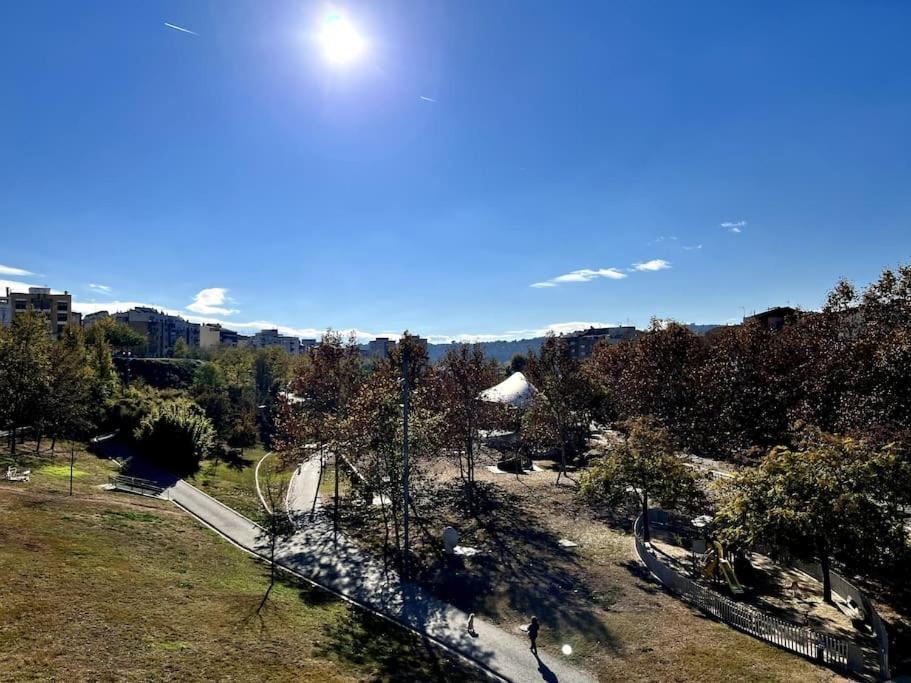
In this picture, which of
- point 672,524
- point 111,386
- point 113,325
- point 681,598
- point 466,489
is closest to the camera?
point 681,598

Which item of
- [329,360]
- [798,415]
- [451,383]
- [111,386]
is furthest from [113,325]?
[798,415]

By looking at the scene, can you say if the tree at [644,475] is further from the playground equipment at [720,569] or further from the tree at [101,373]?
the tree at [101,373]

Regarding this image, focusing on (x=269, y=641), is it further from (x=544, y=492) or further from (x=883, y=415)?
(x=883, y=415)

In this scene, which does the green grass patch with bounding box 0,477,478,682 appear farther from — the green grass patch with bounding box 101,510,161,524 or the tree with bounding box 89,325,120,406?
the tree with bounding box 89,325,120,406

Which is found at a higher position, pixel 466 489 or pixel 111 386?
pixel 111 386

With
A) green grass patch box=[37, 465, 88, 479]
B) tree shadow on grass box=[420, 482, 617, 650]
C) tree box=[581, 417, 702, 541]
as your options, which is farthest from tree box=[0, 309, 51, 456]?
tree box=[581, 417, 702, 541]

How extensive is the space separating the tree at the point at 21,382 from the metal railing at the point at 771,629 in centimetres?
4219

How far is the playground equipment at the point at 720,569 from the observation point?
19.7 meters

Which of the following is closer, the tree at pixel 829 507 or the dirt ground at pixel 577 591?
the dirt ground at pixel 577 591

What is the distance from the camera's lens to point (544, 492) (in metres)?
36.3

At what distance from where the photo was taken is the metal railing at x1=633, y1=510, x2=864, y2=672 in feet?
45.8

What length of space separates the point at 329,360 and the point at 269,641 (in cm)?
2547

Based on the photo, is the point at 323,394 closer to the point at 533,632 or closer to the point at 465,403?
the point at 465,403

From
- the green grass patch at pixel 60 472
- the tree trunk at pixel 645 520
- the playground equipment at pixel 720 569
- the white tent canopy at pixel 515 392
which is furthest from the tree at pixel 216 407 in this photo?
the playground equipment at pixel 720 569
